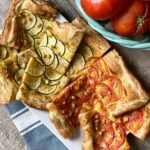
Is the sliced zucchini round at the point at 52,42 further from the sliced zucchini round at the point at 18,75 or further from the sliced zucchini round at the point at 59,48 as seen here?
the sliced zucchini round at the point at 18,75

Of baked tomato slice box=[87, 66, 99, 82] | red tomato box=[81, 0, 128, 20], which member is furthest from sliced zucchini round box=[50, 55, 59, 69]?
red tomato box=[81, 0, 128, 20]

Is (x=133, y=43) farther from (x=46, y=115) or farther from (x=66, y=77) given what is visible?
(x=46, y=115)

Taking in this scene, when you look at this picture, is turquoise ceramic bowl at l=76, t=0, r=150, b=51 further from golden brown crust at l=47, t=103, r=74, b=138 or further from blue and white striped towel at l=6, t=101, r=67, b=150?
blue and white striped towel at l=6, t=101, r=67, b=150

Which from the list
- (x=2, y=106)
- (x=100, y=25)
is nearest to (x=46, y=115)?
(x=2, y=106)

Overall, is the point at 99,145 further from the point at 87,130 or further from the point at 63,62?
the point at 63,62

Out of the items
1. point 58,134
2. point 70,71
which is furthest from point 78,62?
point 58,134
